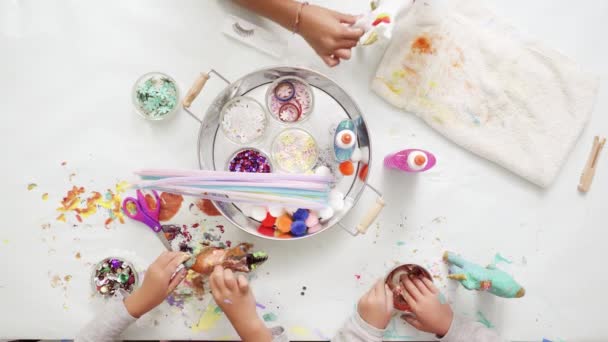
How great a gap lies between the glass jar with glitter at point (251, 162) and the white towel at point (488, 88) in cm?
34

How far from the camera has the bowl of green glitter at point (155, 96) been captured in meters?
1.05

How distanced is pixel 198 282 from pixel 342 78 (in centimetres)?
63

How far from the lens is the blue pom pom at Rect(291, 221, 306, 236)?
962 millimetres

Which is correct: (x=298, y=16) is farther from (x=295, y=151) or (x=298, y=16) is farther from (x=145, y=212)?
(x=145, y=212)

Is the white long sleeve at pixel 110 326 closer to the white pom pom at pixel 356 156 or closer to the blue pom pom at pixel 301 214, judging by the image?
the blue pom pom at pixel 301 214

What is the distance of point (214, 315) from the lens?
1062mm

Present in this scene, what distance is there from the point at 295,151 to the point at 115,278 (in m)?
0.55

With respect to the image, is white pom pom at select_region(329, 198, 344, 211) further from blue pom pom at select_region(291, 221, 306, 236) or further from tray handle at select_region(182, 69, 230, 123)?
tray handle at select_region(182, 69, 230, 123)

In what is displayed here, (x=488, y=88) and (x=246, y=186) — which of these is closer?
(x=246, y=186)

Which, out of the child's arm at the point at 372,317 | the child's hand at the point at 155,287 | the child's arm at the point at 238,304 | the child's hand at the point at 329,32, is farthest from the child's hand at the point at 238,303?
the child's hand at the point at 329,32

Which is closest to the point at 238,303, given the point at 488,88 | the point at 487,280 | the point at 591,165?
the point at 487,280

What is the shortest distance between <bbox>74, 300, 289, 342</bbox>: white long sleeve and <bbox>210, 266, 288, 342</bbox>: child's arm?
0.14ft

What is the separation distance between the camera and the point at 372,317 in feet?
3.27

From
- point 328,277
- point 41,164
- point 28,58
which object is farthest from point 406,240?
point 28,58
